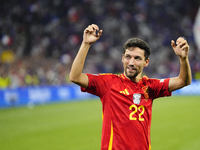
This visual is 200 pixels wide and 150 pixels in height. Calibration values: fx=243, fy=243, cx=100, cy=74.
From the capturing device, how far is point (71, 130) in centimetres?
809

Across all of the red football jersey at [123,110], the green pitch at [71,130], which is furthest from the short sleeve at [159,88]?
the green pitch at [71,130]

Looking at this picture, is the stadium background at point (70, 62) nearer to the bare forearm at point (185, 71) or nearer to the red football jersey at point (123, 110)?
the red football jersey at point (123, 110)

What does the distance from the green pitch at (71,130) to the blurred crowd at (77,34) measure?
19.0ft

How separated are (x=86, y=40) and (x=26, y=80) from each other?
1554 centimetres

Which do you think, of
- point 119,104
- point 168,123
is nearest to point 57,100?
point 168,123

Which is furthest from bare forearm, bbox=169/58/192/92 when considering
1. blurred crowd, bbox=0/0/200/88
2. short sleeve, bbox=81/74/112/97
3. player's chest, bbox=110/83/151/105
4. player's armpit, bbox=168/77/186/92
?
blurred crowd, bbox=0/0/200/88

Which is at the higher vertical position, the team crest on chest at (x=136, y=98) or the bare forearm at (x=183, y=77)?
the bare forearm at (x=183, y=77)

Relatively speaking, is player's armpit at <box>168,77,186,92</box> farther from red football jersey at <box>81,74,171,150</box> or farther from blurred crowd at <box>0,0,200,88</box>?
blurred crowd at <box>0,0,200,88</box>

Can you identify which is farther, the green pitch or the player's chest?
the green pitch

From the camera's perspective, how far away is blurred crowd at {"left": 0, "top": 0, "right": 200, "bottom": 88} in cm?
2002

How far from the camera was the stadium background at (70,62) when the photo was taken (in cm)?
767

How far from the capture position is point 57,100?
15.8 meters

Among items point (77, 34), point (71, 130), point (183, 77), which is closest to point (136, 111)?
point (183, 77)

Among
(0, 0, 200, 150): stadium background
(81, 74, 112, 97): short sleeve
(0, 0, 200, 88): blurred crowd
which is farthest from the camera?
(0, 0, 200, 88): blurred crowd
